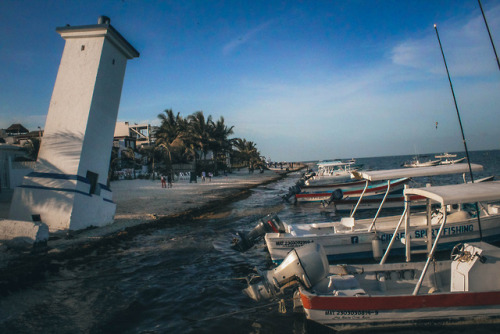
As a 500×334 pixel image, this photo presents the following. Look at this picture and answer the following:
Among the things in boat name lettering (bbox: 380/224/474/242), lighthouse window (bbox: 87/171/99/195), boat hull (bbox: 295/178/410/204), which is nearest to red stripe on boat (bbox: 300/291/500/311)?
boat name lettering (bbox: 380/224/474/242)

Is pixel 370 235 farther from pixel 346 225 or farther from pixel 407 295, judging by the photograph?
pixel 407 295

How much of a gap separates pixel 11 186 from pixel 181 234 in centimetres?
1925

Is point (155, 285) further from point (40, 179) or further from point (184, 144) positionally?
point (184, 144)

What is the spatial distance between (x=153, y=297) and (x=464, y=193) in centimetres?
791

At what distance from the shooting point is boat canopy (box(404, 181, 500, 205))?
18.0 ft

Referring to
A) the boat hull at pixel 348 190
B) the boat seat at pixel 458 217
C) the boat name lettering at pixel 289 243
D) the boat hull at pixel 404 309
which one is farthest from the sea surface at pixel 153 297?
the boat hull at pixel 348 190

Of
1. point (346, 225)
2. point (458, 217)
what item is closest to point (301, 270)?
point (346, 225)

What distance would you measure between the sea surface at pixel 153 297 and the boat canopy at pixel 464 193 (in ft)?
8.63

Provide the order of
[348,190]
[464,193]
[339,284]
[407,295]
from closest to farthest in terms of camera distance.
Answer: [407,295]
[464,193]
[339,284]
[348,190]

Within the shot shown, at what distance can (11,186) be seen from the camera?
2300 centimetres

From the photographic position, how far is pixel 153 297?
24.2 ft

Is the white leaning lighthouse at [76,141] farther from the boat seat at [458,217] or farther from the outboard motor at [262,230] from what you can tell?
the boat seat at [458,217]

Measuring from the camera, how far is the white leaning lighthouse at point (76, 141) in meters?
11.7

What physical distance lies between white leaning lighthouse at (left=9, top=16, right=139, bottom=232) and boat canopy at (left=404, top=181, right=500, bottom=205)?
1279 centimetres
